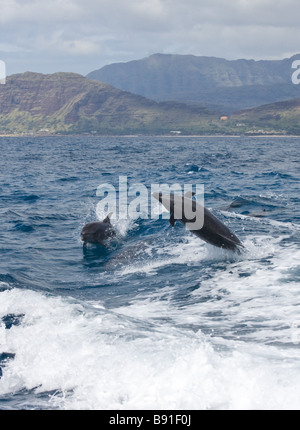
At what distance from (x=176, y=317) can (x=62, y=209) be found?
53.4 ft

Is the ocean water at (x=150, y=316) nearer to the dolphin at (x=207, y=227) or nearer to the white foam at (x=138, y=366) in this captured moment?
the white foam at (x=138, y=366)

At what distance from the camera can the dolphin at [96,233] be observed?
17663 millimetres

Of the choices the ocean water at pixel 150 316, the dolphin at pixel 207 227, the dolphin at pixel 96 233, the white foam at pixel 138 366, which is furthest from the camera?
the dolphin at pixel 96 233

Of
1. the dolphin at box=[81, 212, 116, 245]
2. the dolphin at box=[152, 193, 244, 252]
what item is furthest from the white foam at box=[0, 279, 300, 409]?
the dolphin at box=[81, 212, 116, 245]

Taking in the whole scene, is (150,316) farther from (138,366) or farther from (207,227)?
(207,227)

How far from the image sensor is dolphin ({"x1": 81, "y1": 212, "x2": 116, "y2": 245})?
1766 cm

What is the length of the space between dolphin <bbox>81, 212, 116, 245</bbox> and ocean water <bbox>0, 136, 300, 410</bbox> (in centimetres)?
36

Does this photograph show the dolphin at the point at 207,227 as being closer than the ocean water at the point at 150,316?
No

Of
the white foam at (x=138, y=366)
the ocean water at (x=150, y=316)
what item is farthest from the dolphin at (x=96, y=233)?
the white foam at (x=138, y=366)

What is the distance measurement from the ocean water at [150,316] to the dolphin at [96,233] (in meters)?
0.36

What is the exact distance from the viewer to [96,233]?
17.8m

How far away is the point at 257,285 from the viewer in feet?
40.0

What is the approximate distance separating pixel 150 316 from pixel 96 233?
762 centimetres
